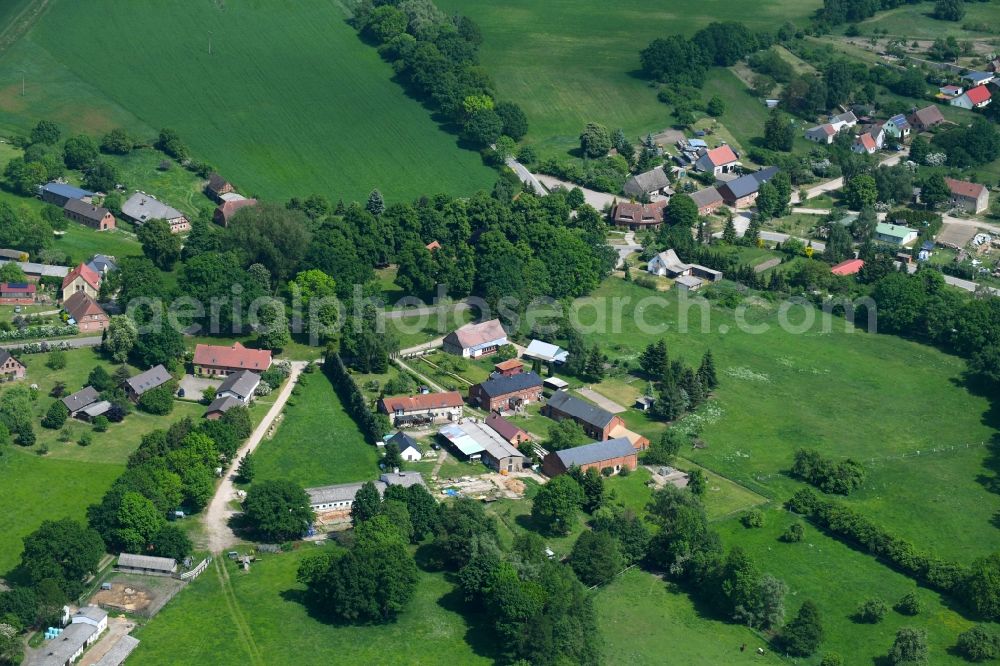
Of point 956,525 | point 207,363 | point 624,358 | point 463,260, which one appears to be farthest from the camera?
point 463,260

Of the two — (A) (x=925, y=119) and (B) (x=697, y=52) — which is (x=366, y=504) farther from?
(A) (x=925, y=119)

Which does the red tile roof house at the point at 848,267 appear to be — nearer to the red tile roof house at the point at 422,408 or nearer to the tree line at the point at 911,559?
the tree line at the point at 911,559

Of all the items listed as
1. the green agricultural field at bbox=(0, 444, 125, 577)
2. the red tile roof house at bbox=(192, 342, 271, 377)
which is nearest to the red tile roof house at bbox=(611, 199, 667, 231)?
the red tile roof house at bbox=(192, 342, 271, 377)

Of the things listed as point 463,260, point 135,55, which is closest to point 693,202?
point 463,260

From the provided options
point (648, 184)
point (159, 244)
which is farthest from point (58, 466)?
point (648, 184)

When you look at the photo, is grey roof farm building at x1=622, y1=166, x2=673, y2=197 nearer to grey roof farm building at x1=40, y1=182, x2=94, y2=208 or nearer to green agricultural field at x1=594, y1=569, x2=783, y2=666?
grey roof farm building at x1=40, y1=182, x2=94, y2=208

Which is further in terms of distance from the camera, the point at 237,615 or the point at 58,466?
the point at 58,466

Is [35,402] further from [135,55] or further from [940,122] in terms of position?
[940,122]
